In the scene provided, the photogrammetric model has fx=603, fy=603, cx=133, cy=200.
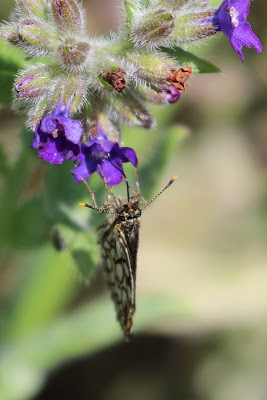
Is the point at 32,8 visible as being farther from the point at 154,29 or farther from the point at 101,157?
the point at 101,157

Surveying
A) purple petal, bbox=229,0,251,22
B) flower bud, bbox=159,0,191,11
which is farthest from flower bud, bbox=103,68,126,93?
purple petal, bbox=229,0,251,22

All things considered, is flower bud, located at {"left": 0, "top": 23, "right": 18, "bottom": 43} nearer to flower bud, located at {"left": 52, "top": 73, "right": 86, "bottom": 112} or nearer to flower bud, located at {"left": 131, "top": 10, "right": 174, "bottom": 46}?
flower bud, located at {"left": 52, "top": 73, "right": 86, "bottom": 112}

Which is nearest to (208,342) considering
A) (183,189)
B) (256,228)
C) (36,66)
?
(256,228)

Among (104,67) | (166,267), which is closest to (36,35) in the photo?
(104,67)

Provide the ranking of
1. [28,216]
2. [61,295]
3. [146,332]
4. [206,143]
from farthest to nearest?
[206,143] → [146,332] → [61,295] → [28,216]

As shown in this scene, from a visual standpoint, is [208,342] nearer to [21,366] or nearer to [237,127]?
[21,366]

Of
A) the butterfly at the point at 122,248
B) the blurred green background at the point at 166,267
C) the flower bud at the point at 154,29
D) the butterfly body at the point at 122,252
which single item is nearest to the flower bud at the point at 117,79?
the flower bud at the point at 154,29

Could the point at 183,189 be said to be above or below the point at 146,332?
above
